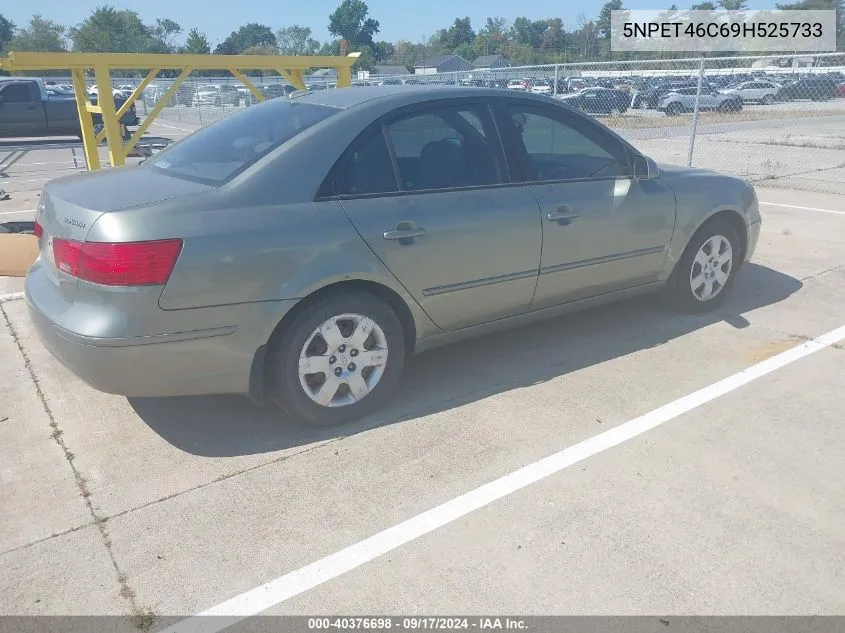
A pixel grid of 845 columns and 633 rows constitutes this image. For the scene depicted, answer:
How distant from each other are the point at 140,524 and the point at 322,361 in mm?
1068

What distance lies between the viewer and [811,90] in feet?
90.1

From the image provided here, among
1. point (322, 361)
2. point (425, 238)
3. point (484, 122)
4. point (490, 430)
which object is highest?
point (484, 122)

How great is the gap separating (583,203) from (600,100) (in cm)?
2233

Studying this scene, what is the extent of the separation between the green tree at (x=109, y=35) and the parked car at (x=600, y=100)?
60.0 metres

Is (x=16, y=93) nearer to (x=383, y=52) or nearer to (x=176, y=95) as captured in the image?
(x=176, y=95)

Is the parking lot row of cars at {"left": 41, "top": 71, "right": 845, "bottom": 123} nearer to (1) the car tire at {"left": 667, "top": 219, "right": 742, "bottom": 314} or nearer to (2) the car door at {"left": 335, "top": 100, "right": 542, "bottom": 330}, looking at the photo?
(1) the car tire at {"left": 667, "top": 219, "right": 742, "bottom": 314}

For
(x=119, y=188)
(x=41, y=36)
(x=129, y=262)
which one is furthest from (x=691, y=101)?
(x=41, y=36)

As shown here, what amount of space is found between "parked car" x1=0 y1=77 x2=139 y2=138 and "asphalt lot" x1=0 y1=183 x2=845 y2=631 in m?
15.7

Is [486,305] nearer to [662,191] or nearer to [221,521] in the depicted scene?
[662,191]

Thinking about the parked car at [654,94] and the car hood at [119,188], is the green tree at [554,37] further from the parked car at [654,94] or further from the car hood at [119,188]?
the car hood at [119,188]

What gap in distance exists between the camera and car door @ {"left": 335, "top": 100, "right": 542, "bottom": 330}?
344cm

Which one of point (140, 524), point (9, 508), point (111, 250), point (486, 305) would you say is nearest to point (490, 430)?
Result: point (486, 305)

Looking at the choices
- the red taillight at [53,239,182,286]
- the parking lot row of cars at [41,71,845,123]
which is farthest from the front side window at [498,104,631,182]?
the parking lot row of cars at [41,71,845,123]

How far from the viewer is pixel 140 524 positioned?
2803 mm
